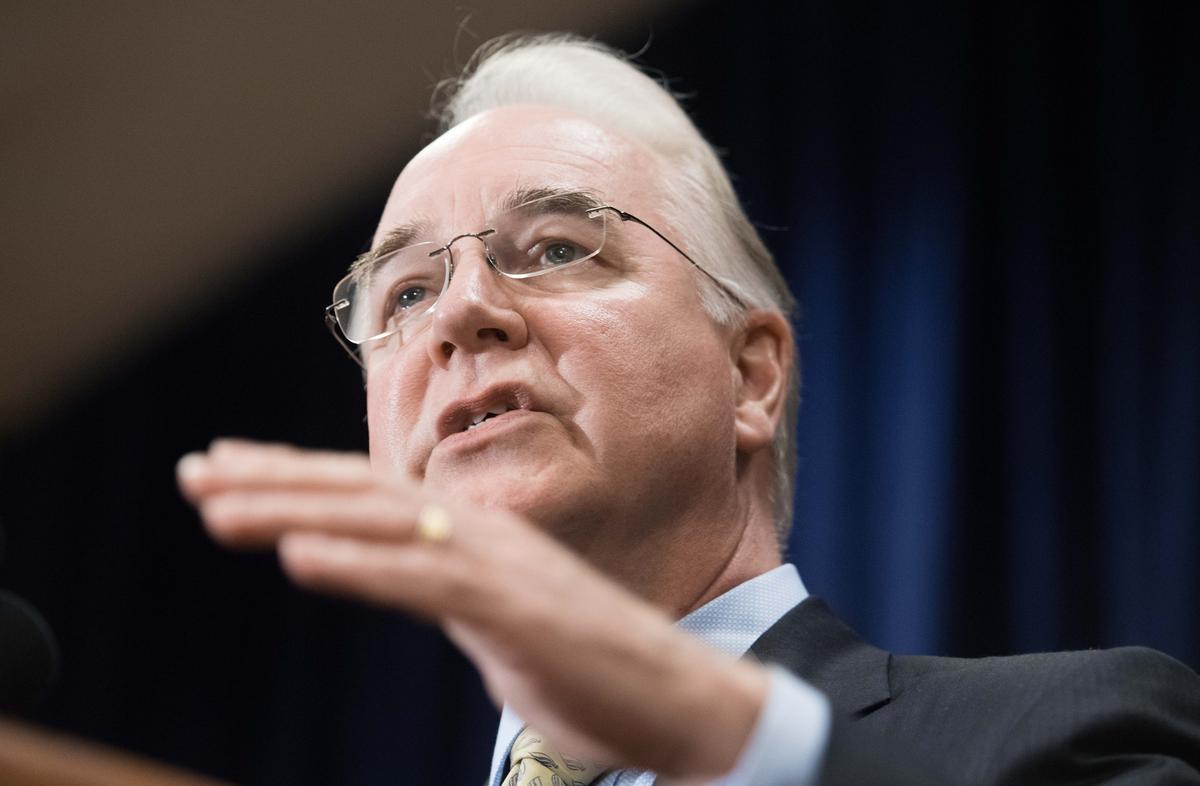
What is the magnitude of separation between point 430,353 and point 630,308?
31cm

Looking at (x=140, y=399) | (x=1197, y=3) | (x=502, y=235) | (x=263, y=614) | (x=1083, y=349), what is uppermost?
(x=1197, y=3)

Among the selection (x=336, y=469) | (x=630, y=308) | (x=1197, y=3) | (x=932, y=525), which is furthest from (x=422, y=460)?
(x=1197, y=3)

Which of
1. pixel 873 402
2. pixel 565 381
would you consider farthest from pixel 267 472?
pixel 873 402

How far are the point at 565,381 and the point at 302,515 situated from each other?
94cm

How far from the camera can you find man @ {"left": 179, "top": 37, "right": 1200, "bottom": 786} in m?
0.84

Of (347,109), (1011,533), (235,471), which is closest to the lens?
(235,471)

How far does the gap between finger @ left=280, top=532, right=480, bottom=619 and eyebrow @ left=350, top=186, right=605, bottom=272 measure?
3.89ft

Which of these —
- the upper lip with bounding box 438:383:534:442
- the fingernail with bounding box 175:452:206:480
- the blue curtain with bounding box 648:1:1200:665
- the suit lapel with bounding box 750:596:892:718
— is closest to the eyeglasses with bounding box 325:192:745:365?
the upper lip with bounding box 438:383:534:442

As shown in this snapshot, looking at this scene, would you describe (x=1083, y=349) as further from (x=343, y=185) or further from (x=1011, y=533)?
(x=343, y=185)

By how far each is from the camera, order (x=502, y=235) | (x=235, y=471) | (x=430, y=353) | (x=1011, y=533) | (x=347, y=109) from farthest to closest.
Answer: (x=347, y=109), (x=1011, y=533), (x=502, y=235), (x=430, y=353), (x=235, y=471)

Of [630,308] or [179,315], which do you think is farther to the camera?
[179,315]

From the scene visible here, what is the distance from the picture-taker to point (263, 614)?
11.7ft

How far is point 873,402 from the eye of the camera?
112 inches

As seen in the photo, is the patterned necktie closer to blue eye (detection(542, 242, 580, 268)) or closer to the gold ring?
blue eye (detection(542, 242, 580, 268))
